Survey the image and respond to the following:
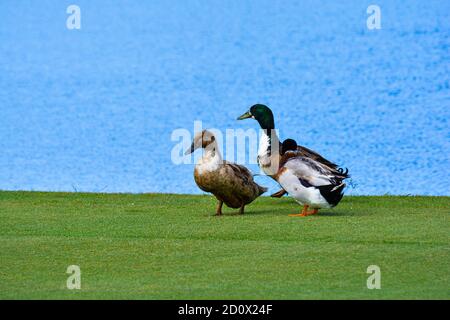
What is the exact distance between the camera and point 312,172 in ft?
36.4

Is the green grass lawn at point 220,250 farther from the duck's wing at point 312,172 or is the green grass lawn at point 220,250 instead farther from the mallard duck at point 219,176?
the duck's wing at point 312,172

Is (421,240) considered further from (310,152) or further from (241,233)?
(310,152)

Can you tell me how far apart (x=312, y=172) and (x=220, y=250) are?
2253mm

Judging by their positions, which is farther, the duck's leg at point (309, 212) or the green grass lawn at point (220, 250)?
the duck's leg at point (309, 212)

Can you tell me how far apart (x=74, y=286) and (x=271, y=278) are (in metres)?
1.41

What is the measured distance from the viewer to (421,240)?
9.55 meters

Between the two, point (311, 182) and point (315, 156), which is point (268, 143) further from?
point (315, 156)

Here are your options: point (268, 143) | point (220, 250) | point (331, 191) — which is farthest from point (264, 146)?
point (220, 250)

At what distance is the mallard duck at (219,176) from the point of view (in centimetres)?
1105

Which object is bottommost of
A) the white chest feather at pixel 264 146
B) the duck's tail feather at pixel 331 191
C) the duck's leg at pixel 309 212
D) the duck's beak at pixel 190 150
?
the duck's leg at pixel 309 212

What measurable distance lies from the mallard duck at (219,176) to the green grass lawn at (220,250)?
0.23 metres

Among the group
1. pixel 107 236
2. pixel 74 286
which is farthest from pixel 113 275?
pixel 107 236

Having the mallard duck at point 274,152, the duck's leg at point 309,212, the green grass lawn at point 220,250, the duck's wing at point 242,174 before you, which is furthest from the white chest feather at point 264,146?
the duck's leg at point 309,212

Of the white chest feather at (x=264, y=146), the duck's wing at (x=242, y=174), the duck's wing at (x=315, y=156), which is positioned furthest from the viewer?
the duck's wing at (x=315, y=156)
